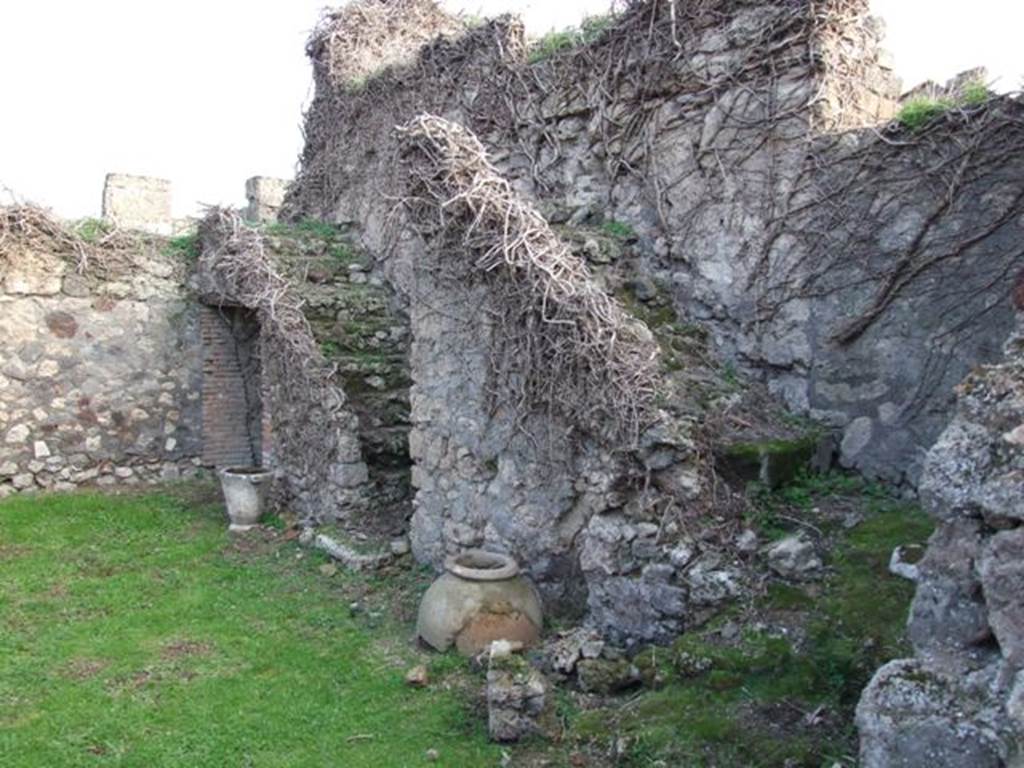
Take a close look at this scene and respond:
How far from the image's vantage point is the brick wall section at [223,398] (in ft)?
32.9

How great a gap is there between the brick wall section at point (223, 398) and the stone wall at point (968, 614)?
8.44m

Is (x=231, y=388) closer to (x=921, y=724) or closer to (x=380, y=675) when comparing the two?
(x=380, y=675)

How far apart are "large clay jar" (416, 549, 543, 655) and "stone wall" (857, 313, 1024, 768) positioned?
267 cm

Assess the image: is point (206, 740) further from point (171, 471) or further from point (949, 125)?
point (171, 471)

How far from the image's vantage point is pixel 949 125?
513 cm

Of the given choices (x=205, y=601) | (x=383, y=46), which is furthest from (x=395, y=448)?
(x=383, y=46)

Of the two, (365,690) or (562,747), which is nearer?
(562,747)

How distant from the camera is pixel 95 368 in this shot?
951 centimetres

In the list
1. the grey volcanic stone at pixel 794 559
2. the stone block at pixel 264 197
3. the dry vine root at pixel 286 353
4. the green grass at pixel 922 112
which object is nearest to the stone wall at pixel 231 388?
the dry vine root at pixel 286 353

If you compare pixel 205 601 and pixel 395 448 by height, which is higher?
pixel 395 448

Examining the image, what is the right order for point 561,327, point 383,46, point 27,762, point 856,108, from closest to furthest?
point 27,762, point 561,327, point 856,108, point 383,46

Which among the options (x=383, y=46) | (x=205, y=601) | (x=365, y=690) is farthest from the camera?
(x=383, y=46)

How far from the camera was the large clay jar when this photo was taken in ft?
17.2

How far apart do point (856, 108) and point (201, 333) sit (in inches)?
286
